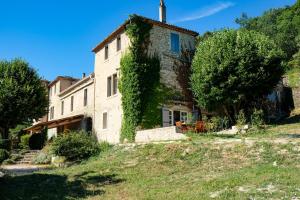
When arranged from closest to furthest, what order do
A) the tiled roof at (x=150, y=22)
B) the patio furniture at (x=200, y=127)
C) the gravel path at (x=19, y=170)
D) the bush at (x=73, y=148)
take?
the gravel path at (x=19, y=170) < the patio furniture at (x=200, y=127) < the bush at (x=73, y=148) < the tiled roof at (x=150, y=22)

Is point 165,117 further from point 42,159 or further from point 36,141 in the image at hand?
point 36,141

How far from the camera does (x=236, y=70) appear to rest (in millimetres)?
24594

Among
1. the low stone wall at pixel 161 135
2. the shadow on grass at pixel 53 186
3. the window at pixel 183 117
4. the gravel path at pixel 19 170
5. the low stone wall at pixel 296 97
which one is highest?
the low stone wall at pixel 296 97

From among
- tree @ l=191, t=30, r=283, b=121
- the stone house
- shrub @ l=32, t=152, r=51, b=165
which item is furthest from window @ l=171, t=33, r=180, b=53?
shrub @ l=32, t=152, r=51, b=165

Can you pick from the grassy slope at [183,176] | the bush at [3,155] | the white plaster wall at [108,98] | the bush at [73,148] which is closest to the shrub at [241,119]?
the grassy slope at [183,176]

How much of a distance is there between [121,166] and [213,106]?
10987 millimetres

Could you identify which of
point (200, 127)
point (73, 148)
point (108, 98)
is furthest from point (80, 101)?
point (200, 127)

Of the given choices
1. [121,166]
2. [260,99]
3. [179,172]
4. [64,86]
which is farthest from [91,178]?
[64,86]

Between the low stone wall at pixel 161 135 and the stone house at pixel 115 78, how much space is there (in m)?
2.79

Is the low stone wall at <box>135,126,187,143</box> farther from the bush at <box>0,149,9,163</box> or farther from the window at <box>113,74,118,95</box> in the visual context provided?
the bush at <box>0,149,9,163</box>

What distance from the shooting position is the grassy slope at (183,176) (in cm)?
1141

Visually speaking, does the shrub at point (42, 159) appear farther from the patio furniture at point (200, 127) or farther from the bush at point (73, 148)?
the patio furniture at point (200, 127)

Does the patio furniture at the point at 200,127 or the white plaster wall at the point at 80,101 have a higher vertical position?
the white plaster wall at the point at 80,101

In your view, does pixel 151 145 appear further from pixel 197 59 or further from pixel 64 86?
pixel 64 86
